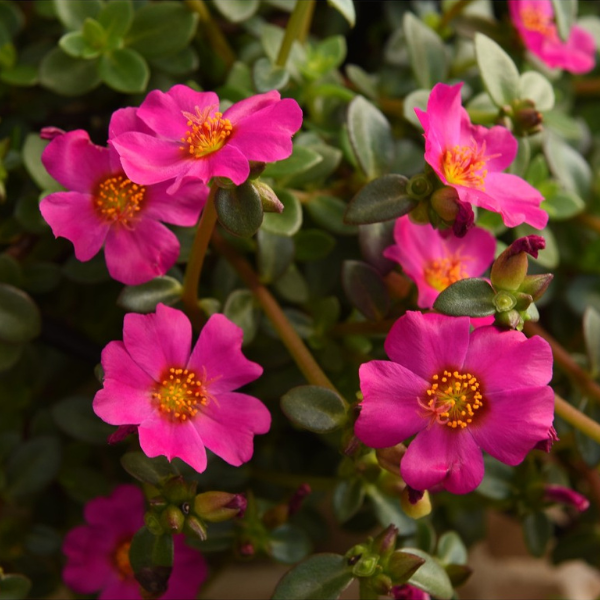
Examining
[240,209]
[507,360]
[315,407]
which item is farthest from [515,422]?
[240,209]

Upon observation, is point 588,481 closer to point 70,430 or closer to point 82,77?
point 70,430

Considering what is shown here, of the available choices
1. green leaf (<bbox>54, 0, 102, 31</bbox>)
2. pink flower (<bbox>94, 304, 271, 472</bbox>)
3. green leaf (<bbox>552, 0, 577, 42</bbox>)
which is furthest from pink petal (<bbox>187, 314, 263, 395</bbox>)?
green leaf (<bbox>552, 0, 577, 42</bbox>)

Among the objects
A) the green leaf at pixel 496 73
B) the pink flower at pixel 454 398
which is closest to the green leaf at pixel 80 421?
the pink flower at pixel 454 398

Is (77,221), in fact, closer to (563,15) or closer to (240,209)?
(240,209)

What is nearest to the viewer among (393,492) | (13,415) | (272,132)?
(272,132)

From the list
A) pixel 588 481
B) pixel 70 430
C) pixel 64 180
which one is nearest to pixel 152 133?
pixel 64 180
